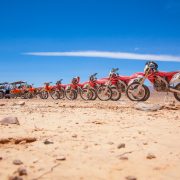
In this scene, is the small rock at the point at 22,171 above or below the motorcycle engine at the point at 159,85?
below

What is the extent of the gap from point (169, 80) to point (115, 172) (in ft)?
39.9

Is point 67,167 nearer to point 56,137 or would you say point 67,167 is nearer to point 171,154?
point 171,154

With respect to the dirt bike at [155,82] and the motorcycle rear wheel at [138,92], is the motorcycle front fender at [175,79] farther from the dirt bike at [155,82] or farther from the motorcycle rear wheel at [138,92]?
the motorcycle rear wheel at [138,92]

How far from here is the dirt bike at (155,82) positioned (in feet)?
46.6

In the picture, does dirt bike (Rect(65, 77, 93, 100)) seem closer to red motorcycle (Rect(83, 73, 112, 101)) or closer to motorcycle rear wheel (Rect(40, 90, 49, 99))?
red motorcycle (Rect(83, 73, 112, 101))

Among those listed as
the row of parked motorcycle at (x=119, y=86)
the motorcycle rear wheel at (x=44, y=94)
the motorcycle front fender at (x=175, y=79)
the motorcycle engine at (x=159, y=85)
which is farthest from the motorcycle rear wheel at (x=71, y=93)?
the motorcycle front fender at (x=175, y=79)

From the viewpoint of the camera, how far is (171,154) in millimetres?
4090

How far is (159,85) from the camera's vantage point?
1507 centimetres

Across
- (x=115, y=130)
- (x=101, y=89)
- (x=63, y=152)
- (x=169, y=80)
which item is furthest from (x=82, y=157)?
(x=101, y=89)

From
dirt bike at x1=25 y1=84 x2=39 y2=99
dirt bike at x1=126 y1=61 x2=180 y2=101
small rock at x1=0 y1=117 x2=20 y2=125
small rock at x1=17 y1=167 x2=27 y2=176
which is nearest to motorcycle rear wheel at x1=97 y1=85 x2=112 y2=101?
dirt bike at x1=126 y1=61 x2=180 y2=101

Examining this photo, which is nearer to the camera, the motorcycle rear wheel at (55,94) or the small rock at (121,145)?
the small rock at (121,145)

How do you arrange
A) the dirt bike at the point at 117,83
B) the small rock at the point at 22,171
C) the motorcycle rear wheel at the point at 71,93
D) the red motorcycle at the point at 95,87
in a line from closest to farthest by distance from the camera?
the small rock at the point at 22,171, the dirt bike at the point at 117,83, the red motorcycle at the point at 95,87, the motorcycle rear wheel at the point at 71,93

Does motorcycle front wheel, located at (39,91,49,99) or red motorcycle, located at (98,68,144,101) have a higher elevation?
red motorcycle, located at (98,68,144,101)

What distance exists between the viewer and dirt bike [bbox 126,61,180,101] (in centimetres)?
1422
